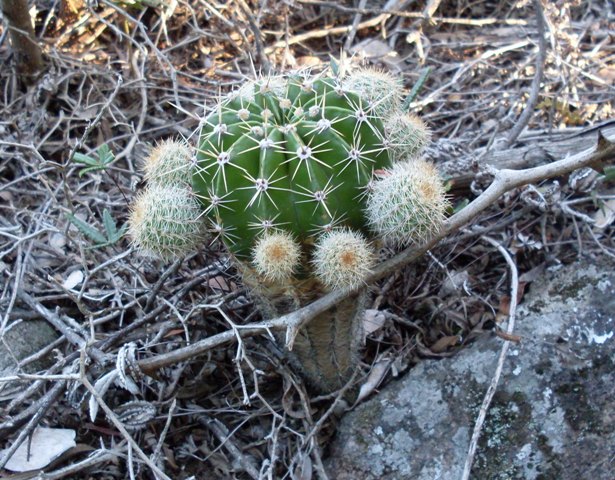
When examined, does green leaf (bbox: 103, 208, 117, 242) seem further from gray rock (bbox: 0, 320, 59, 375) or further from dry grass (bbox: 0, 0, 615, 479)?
gray rock (bbox: 0, 320, 59, 375)

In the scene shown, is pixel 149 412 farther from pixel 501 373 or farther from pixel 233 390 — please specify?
pixel 501 373

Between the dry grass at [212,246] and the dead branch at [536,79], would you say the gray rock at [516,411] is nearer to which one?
the dry grass at [212,246]

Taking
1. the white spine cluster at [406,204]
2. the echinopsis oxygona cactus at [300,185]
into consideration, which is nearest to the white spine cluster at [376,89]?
the echinopsis oxygona cactus at [300,185]

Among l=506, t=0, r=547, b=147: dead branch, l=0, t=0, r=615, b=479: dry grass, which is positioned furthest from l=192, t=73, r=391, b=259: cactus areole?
l=506, t=0, r=547, b=147: dead branch

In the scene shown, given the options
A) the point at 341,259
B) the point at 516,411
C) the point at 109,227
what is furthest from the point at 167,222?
the point at 516,411

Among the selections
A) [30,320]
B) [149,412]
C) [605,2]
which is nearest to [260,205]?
[149,412]

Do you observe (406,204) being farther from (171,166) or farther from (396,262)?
(171,166)
